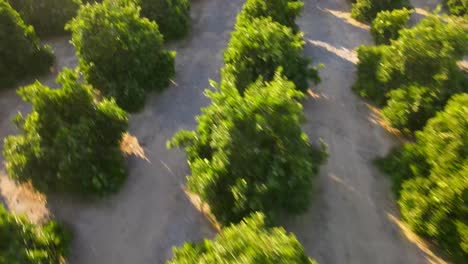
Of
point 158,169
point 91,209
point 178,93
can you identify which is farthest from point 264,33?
point 91,209

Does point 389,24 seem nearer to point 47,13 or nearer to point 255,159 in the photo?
point 255,159

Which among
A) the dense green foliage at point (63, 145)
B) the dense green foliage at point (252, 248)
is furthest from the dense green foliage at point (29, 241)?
the dense green foliage at point (252, 248)

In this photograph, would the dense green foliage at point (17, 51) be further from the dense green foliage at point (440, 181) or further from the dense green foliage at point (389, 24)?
the dense green foliage at point (389, 24)

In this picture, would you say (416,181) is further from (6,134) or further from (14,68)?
(14,68)

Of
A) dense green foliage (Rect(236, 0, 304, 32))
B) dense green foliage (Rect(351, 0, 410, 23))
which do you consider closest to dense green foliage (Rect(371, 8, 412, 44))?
dense green foliage (Rect(351, 0, 410, 23))

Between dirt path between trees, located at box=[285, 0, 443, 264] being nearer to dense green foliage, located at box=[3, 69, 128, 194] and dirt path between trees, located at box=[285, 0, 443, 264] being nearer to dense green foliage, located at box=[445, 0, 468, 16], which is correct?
dense green foliage, located at box=[3, 69, 128, 194]

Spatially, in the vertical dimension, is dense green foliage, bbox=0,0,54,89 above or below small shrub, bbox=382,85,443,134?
below

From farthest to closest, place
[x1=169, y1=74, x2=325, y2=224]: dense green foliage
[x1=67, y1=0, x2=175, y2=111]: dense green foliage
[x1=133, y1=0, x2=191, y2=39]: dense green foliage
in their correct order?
[x1=133, y1=0, x2=191, y2=39]: dense green foliage < [x1=67, y1=0, x2=175, y2=111]: dense green foliage < [x1=169, y1=74, x2=325, y2=224]: dense green foliage

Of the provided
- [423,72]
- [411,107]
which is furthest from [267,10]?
[411,107]
